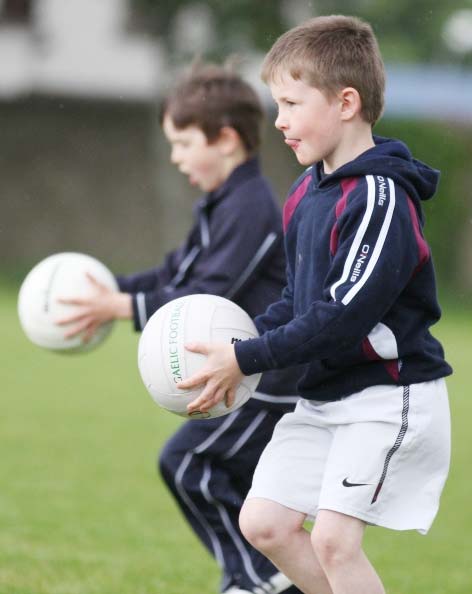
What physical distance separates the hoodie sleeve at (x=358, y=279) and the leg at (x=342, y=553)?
47 centimetres

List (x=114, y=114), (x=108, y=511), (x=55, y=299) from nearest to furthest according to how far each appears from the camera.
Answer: (x=55, y=299) < (x=108, y=511) < (x=114, y=114)

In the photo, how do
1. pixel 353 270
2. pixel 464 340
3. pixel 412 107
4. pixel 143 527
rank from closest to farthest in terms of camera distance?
pixel 353 270 < pixel 143 527 < pixel 464 340 < pixel 412 107

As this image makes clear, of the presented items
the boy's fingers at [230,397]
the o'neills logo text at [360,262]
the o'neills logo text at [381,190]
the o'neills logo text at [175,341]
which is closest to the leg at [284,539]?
the boy's fingers at [230,397]

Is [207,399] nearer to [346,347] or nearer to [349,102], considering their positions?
[346,347]

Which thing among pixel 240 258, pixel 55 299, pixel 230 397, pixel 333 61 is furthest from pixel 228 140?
pixel 230 397

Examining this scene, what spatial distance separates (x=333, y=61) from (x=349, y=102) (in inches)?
5.0

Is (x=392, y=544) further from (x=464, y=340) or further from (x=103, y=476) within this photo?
(x=464, y=340)

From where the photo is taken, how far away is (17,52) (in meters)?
27.6

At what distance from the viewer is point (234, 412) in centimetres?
476

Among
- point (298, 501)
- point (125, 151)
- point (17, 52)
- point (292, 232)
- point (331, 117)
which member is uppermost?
point (331, 117)

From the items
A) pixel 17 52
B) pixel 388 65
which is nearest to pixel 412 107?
pixel 388 65

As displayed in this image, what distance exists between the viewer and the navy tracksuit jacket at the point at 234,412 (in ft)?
15.6

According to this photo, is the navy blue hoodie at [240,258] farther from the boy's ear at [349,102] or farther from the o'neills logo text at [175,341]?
the boy's ear at [349,102]

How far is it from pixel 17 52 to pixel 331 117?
2502 cm
